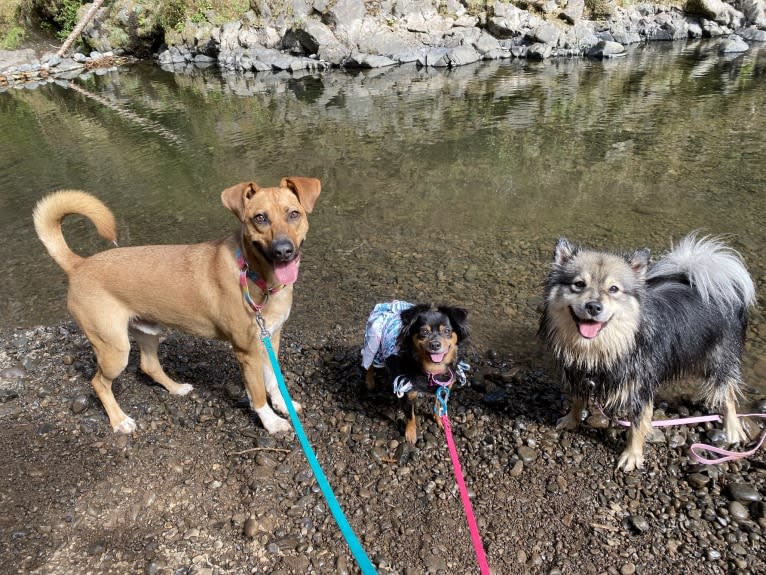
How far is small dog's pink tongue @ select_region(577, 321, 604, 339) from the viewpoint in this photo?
354 centimetres

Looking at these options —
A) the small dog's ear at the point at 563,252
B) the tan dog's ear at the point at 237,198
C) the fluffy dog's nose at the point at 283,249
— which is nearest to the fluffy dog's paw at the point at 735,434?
the small dog's ear at the point at 563,252

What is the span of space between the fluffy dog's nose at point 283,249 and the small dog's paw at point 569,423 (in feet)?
9.27

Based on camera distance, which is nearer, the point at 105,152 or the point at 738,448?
the point at 738,448

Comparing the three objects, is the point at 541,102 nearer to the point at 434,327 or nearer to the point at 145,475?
the point at 434,327

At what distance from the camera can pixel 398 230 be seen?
8781 mm

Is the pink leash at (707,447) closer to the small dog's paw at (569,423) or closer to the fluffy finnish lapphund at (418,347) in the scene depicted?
the small dog's paw at (569,423)

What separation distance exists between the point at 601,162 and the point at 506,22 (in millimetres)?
21110

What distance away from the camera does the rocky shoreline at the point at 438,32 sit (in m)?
26.4

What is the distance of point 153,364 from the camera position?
500 centimetres

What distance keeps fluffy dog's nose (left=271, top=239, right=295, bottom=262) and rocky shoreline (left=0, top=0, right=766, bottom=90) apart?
2475 cm

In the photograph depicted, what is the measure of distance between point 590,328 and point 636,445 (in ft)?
3.94

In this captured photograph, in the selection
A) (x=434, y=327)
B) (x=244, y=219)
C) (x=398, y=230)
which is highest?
(x=244, y=219)

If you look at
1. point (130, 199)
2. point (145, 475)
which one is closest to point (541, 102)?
point (130, 199)

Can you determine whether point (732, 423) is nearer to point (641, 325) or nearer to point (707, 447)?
point (707, 447)
